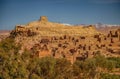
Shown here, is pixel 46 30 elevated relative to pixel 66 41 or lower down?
elevated

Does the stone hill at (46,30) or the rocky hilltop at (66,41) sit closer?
the rocky hilltop at (66,41)

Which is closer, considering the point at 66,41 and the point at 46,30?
the point at 66,41

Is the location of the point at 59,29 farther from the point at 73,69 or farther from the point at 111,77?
the point at 73,69

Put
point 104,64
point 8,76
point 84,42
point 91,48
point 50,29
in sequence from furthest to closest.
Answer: point 50,29 < point 84,42 < point 91,48 < point 104,64 < point 8,76

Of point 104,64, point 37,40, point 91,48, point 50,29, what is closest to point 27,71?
point 104,64

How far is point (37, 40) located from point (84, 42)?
8.44m

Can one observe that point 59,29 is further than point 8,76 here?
Yes

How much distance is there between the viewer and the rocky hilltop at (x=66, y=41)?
31.9m

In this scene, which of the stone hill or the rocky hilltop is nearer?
the rocky hilltop

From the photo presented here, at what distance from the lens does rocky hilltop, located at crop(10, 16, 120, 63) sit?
3193cm

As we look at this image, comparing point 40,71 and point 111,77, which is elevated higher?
point 40,71

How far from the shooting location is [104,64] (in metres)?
23.4

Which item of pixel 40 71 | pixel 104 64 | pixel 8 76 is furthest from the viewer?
pixel 104 64

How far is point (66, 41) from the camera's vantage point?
150 ft
